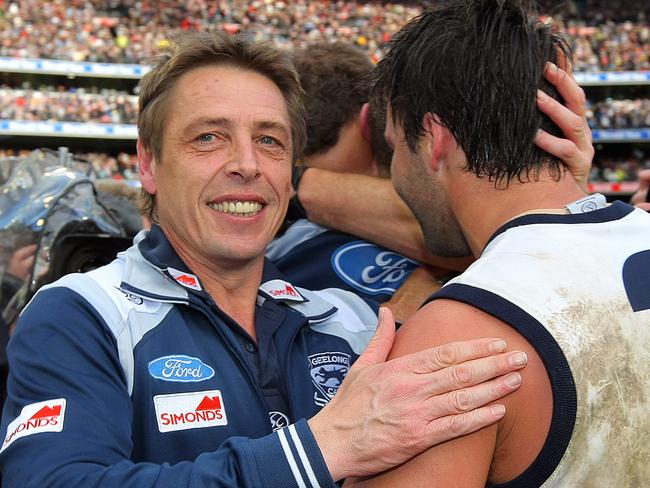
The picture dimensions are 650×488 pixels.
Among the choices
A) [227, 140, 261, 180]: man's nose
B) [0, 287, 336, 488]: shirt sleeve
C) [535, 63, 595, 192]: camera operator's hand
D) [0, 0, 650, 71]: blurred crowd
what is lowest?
[0, 0, 650, 71]: blurred crowd

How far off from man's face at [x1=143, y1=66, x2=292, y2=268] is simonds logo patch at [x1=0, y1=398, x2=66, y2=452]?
0.55m

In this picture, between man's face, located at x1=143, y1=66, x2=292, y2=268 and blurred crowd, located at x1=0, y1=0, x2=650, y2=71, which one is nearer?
man's face, located at x1=143, y1=66, x2=292, y2=268

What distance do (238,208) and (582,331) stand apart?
2.79 feet

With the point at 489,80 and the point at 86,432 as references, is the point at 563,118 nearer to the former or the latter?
the point at 489,80

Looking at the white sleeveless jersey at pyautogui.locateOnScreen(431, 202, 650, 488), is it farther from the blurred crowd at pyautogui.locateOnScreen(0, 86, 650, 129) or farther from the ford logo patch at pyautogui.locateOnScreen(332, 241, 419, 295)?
the blurred crowd at pyautogui.locateOnScreen(0, 86, 650, 129)

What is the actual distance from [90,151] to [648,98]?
29.8 feet

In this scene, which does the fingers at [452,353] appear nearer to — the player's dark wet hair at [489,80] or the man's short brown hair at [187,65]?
the player's dark wet hair at [489,80]

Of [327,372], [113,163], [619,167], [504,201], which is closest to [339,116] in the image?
[327,372]

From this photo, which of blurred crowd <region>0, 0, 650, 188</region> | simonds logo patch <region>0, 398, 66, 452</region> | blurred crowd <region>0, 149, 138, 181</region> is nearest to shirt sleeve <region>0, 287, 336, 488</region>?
simonds logo patch <region>0, 398, 66, 452</region>

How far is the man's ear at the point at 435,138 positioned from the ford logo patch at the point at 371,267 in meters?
0.71

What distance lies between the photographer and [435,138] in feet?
5.22

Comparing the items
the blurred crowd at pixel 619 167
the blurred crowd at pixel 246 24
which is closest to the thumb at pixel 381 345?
the blurred crowd at pixel 246 24

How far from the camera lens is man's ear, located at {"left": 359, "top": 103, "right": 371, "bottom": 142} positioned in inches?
91.2

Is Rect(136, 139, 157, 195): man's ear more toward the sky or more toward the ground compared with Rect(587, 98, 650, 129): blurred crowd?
more toward the sky
